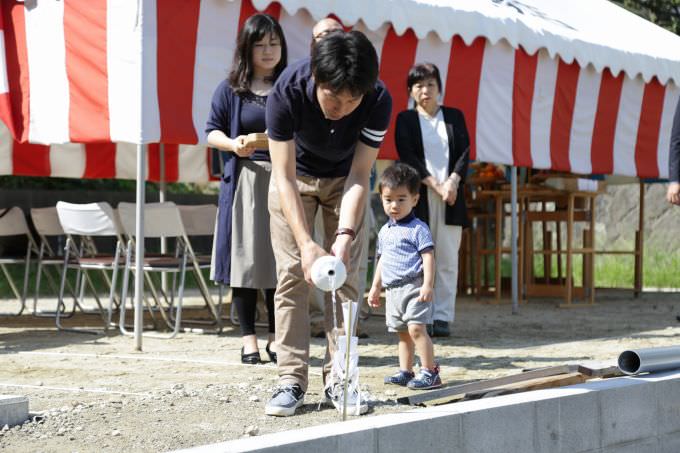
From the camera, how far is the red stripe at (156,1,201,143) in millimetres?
5992

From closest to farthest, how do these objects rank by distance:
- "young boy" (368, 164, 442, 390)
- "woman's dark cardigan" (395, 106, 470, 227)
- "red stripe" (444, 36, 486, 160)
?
"young boy" (368, 164, 442, 390) < "woman's dark cardigan" (395, 106, 470, 227) < "red stripe" (444, 36, 486, 160)

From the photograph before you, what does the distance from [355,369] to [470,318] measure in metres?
4.47

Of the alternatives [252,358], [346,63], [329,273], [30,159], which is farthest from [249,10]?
[30,159]

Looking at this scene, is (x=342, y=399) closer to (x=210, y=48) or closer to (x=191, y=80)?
(x=191, y=80)

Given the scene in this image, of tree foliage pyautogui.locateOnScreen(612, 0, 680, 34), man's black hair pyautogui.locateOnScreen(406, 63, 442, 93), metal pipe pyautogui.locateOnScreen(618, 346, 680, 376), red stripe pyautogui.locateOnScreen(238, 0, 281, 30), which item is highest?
tree foliage pyautogui.locateOnScreen(612, 0, 680, 34)

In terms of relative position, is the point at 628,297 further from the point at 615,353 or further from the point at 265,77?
the point at 265,77

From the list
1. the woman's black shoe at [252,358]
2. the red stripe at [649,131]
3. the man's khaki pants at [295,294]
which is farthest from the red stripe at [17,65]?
the red stripe at [649,131]

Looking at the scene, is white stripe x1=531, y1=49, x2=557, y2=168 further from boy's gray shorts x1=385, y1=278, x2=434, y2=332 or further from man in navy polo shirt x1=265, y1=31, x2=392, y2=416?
man in navy polo shirt x1=265, y1=31, x2=392, y2=416

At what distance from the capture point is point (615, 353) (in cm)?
584

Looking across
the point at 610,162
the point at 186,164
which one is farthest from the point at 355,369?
the point at 186,164

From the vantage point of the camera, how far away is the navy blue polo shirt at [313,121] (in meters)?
3.76

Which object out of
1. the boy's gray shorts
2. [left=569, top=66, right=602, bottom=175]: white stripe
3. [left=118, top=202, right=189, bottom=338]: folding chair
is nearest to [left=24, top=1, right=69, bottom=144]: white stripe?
[left=118, top=202, right=189, bottom=338]: folding chair

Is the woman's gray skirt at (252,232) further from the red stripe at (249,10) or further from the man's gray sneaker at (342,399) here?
the man's gray sneaker at (342,399)

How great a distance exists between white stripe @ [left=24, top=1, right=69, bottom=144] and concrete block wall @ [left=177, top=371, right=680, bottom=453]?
375cm
